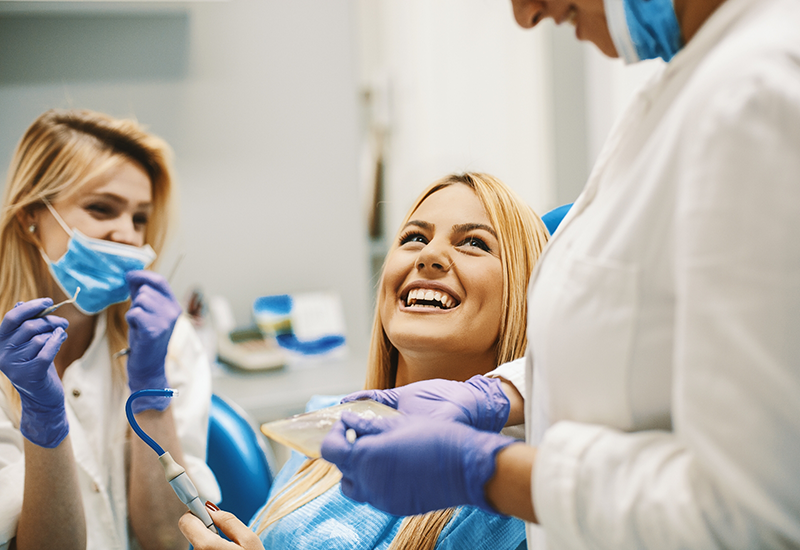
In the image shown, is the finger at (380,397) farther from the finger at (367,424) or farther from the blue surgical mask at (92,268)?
the blue surgical mask at (92,268)

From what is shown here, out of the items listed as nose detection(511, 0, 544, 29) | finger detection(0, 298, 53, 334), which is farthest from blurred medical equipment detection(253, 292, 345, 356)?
nose detection(511, 0, 544, 29)

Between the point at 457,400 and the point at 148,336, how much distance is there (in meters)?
0.69

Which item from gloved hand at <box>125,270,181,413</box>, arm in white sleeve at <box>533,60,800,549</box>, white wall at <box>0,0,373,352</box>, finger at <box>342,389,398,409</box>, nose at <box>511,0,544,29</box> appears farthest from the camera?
white wall at <box>0,0,373,352</box>

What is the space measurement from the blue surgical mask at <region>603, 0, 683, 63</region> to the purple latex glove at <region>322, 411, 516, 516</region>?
0.46 meters

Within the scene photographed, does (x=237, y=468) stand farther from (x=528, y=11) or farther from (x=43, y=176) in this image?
(x=528, y=11)

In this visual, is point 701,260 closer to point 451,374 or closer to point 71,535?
point 451,374

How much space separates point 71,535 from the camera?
1.16 m

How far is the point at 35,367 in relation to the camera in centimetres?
104

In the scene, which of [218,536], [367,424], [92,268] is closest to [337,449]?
[367,424]

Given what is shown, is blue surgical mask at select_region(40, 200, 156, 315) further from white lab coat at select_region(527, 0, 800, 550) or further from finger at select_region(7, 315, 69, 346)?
white lab coat at select_region(527, 0, 800, 550)

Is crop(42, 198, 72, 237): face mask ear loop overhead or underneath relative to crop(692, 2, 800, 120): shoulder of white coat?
underneath

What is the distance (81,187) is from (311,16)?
1843 mm

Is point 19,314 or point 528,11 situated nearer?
point 528,11

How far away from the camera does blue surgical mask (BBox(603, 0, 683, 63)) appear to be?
608 millimetres
